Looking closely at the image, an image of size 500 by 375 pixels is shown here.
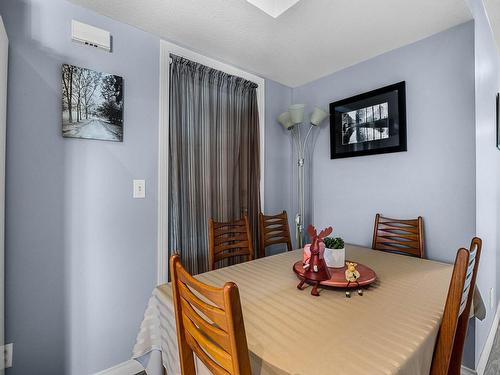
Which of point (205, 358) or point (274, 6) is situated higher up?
point (274, 6)

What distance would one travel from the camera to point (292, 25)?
1.77 meters

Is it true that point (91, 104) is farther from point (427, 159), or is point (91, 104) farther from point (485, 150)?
point (485, 150)

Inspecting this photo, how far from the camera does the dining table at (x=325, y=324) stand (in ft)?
2.32

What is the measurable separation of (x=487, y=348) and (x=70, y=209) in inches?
119

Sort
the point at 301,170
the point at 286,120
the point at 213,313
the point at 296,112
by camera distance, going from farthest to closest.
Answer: the point at 301,170 → the point at 286,120 → the point at 296,112 → the point at 213,313

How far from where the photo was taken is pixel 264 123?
2.64 metres

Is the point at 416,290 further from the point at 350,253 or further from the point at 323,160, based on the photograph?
the point at 323,160

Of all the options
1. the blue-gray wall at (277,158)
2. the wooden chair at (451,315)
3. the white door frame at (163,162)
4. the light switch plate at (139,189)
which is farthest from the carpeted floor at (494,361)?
the light switch plate at (139,189)

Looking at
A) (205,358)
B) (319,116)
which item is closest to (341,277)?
(205,358)

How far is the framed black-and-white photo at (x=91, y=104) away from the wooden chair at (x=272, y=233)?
1.34 meters

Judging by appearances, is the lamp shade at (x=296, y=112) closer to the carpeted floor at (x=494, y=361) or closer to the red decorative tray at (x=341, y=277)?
the red decorative tray at (x=341, y=277)

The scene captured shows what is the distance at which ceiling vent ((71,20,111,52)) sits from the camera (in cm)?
153

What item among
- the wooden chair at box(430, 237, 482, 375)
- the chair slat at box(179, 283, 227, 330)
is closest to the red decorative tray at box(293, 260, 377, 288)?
the wooden chair at box(430, 237, 482, 375)

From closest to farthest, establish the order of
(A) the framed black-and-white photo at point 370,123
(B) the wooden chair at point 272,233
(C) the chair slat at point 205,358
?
(C) the chair slat at point 205,358 → (A) the framed black-and-white photo at point 370,123 → (B) the wooden chair at point 272,233
